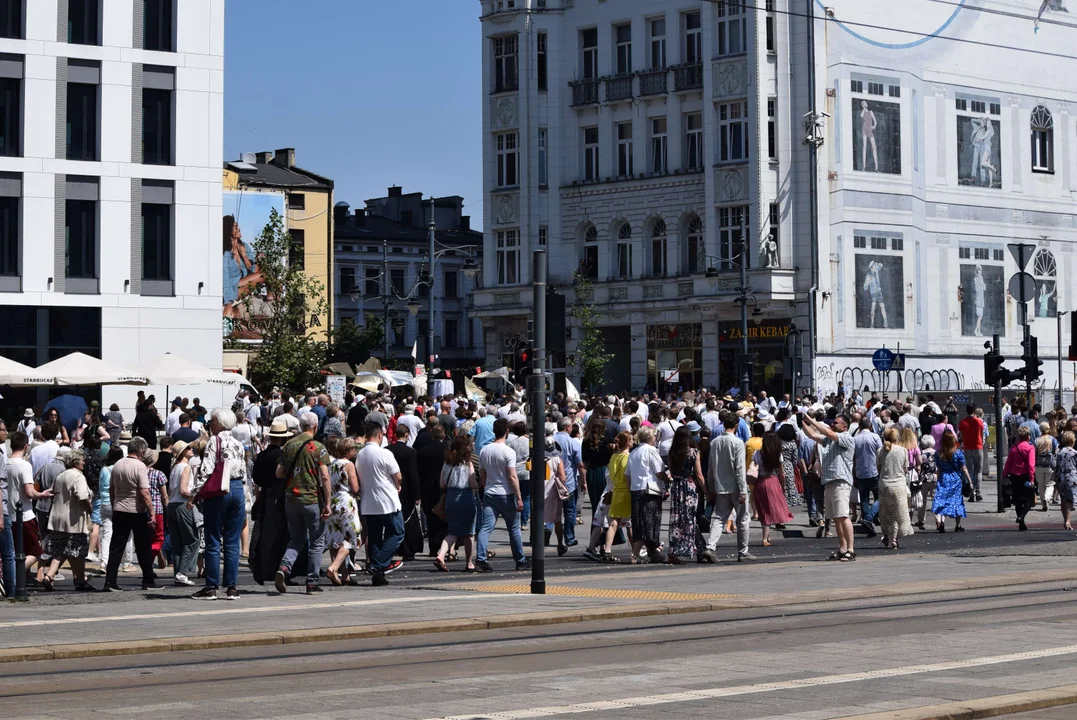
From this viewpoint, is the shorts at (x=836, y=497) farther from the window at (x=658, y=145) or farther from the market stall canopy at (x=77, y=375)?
the window at (x=658, y=145)

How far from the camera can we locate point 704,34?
200 feet

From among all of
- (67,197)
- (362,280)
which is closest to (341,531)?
(67,197)

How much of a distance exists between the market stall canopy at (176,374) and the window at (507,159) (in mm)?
34878

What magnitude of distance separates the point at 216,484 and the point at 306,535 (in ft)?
3.96

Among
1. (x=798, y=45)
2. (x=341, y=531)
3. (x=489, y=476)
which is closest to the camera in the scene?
(x=341, y=531)

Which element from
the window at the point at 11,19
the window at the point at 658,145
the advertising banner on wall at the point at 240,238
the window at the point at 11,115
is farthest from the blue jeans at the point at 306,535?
the advertising banner on wall at the point at 240,238

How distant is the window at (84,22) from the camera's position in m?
43.2

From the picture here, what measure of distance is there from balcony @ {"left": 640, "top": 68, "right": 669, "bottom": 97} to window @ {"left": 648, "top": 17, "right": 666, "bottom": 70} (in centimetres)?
29

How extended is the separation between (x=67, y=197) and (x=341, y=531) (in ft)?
93.2

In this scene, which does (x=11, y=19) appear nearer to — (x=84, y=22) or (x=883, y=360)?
(x=84, y=22)

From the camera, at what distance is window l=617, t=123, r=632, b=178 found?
64125mm

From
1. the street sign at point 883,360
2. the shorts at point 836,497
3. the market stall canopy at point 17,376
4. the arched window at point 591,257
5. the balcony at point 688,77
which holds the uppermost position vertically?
the balcony at point 688,77

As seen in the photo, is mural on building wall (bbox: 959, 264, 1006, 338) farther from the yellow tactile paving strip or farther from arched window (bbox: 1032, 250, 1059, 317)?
the yellow tactile paving strip

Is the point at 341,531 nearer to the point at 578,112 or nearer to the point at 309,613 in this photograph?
the point at 309,613
